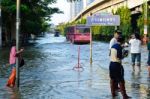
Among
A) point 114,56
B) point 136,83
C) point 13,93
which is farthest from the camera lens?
point 136,83

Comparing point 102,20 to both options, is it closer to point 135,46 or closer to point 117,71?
point 135,46

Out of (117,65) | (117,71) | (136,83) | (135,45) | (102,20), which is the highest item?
(102,20)

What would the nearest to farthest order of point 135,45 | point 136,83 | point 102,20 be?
point 136,83
point 135,45
point 102,20

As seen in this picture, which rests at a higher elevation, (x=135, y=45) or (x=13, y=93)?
(x=135, y=45)

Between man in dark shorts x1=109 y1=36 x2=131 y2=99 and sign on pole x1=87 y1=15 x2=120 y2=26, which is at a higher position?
sign on pole x1=87 y1=15 x2=120 y2=26

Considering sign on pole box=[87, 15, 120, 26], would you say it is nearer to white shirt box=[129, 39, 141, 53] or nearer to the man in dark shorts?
white shirt box=[129, 39, 141, 53]

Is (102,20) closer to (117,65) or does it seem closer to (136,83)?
(136,83)

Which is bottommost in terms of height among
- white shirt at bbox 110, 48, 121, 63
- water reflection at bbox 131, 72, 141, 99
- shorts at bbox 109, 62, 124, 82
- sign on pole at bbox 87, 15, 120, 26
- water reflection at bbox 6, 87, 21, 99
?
water reflection at bbox 131, 72, 141, 99

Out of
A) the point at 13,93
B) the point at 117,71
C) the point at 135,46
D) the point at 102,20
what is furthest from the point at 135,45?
the point at 117,71

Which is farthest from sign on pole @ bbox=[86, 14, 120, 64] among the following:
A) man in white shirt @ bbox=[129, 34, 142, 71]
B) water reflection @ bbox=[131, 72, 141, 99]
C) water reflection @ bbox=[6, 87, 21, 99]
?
water reflection @ bbox=[6, 87, 21, 99]

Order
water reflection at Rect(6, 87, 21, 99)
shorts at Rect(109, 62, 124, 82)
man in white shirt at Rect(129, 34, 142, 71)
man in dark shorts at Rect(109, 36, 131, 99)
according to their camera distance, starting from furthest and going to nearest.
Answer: man in white shirt at Rect(129, 34, 142, 71) < water reflection at Rect(6, 87, 21, 99) < shorts at Rect(109, 62, 124, 82) < man in dark shorts at Rect(109, 36, 131, 99)

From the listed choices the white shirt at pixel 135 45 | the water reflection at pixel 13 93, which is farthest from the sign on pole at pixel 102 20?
the water reflection at pixel 13 93

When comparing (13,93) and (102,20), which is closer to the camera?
(13,93)

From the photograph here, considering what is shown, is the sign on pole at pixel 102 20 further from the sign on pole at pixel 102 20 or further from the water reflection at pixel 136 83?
the water reflection at pixel 136 83
